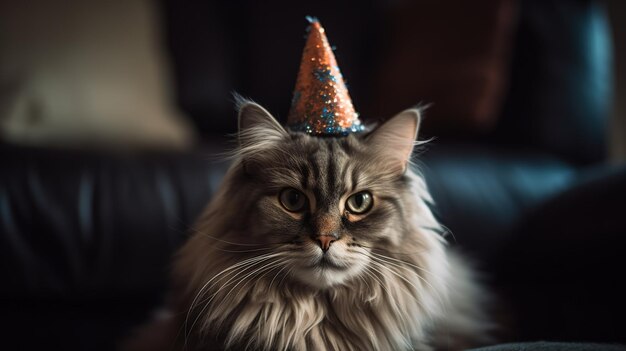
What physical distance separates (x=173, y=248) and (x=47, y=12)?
103cm

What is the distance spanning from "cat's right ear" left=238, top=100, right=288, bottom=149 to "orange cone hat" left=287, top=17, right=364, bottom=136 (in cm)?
5

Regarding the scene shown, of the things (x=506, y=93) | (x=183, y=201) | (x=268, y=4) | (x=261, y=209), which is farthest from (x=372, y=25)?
(x=261, y=209)

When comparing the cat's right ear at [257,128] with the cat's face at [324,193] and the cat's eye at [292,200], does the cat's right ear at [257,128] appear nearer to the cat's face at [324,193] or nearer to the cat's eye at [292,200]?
the cat's face at [324,193]

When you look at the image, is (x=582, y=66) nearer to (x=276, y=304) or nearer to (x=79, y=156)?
(x=276, y=304)

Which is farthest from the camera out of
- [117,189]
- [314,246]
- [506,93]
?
[506,93]

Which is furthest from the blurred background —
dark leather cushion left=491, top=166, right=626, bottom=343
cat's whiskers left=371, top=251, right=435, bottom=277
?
cat's whiskers left=371, top=251, right=435, bottom=277

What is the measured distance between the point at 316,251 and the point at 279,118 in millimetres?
764

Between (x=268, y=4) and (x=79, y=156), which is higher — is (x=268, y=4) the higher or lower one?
the higher one

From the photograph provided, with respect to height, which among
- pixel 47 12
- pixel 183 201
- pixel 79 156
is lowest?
pixel 183 201

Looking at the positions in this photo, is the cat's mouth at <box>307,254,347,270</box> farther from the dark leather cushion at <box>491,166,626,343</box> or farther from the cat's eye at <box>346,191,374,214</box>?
the dark leather cushion at <box>491,166,626,343</box>

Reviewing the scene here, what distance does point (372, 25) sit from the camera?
2053 millimetres

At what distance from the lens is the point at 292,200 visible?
0.86 meters

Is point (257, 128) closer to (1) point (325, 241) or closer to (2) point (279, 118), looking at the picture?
(1) point (325, 241)

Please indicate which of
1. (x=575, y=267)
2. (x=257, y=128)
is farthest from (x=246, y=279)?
(x=575, y=267)
